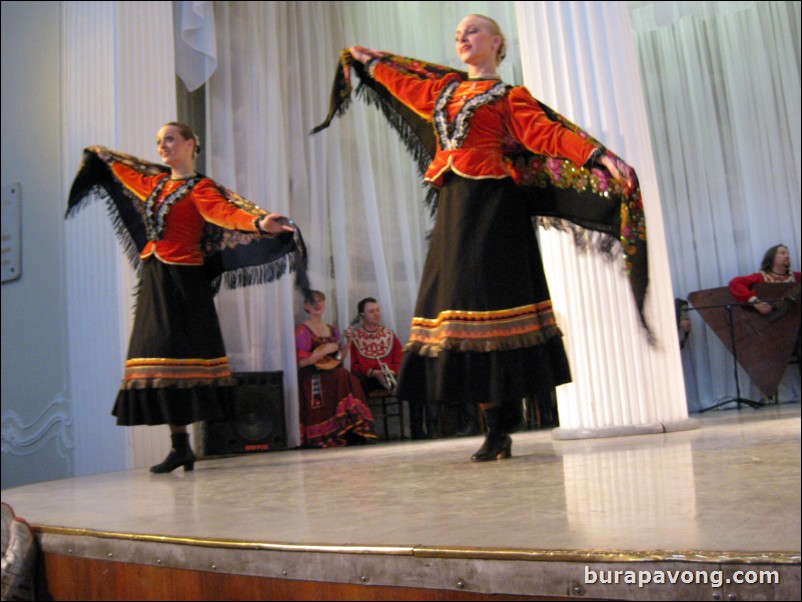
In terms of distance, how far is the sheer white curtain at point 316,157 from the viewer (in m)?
5.53

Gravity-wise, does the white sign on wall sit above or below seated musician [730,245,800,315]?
above

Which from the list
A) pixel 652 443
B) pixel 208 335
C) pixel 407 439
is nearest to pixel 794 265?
pixel 407 439

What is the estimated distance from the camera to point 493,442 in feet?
9.17

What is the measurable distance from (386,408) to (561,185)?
12.1 feet

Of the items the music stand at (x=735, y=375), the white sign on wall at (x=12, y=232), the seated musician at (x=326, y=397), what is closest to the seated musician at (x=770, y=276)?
the music stand at (x=735, y=375)

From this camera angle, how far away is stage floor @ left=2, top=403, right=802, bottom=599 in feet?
3.76

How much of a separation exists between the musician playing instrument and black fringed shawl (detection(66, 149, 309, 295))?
229 centimetres

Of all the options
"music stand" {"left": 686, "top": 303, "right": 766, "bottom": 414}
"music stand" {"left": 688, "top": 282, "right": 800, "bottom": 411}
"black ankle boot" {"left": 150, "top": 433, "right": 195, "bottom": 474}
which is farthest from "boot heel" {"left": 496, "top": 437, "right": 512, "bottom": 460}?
"music stand" {"left": 688, "top": 282, "right": 800, "bottom": 411}

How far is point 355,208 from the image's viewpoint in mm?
6613

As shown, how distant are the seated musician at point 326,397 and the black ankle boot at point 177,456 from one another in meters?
1.97

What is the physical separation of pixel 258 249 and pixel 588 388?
1.51 m

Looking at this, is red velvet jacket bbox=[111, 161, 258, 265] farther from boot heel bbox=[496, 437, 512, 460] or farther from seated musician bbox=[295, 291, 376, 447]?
seated musician bbox=[295, 291, 376, 447]

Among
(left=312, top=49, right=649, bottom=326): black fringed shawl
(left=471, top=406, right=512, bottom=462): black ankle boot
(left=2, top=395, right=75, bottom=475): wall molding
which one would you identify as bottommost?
(left=471, top=406, right=512, bottom=462): black ankle boot

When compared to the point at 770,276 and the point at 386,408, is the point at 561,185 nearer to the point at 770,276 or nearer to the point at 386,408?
the point at 386,408
